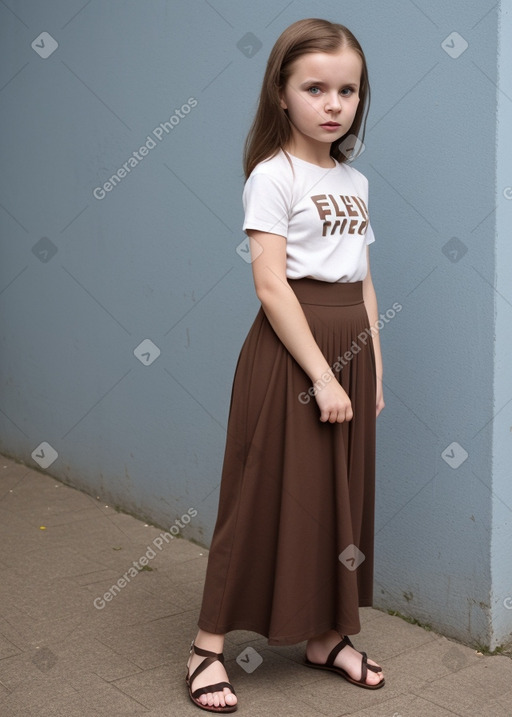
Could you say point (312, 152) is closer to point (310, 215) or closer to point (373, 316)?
point (310, 215)

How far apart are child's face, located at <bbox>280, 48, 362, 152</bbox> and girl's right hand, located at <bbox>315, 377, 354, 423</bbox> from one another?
0.62 m

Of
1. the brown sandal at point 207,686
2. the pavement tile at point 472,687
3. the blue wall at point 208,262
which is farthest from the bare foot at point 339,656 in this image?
the blue wall at point 208,262

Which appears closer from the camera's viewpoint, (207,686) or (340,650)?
(207,686)

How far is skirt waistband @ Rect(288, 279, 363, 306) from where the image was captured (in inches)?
102

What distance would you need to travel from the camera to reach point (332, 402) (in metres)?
2.51

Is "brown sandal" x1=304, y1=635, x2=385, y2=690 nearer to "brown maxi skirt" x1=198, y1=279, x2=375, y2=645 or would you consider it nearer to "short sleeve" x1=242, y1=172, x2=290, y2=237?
"brown maxi skirt" x1=198, y1=279, x2=375, y2=645

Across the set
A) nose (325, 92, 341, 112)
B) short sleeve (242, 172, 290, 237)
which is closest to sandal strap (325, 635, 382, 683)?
short sleeve (242, 172, 290, 237)

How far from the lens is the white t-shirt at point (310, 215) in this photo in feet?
8.13

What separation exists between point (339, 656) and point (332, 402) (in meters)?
0.80

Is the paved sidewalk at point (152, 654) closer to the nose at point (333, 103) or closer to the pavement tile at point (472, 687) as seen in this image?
the pavement tile at point (472, 687)

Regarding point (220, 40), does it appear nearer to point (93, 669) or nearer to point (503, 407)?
point (503, 407)

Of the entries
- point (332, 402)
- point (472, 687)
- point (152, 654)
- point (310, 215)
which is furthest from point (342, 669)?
point (310, 215)

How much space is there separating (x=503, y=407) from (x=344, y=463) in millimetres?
560

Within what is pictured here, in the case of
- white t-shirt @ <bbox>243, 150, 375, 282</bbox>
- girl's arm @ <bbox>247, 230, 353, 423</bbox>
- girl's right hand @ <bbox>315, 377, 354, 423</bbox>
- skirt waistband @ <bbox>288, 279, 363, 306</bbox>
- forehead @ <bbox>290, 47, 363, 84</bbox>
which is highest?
forehead @ <bbox>290, 47, 363, 84</bbox>
